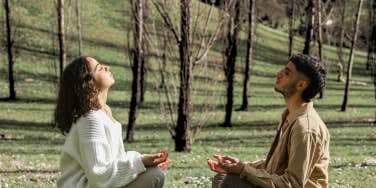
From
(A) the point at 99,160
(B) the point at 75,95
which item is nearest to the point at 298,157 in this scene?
(A) the point at 99,160

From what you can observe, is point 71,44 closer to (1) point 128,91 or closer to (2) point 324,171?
(1) point 128,91

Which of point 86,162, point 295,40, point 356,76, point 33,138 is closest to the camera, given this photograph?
point 86,162

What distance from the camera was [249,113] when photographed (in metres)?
35.8

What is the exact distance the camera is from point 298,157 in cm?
549

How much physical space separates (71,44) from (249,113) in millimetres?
20036

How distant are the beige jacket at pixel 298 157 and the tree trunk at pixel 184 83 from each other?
12.9 meters

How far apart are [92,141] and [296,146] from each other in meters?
1.82

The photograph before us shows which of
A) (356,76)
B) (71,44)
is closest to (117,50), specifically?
(71,44)

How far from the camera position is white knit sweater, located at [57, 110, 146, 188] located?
561 cm

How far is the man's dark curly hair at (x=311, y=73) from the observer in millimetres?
5789

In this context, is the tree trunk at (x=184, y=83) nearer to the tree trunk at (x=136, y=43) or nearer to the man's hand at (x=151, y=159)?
the tree trunk at (x=136, y=43)

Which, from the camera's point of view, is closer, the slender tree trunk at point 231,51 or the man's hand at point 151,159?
the man's hand at point 151,159

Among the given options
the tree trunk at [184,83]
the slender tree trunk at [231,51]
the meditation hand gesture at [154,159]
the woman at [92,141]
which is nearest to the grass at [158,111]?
the tree trunk at [184,83]

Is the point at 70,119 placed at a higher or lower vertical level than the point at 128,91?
higher
